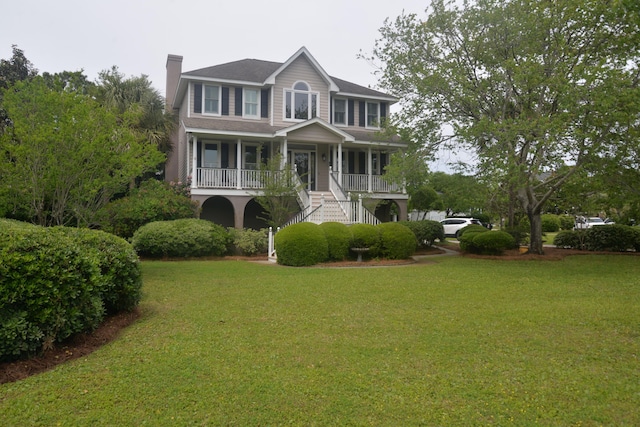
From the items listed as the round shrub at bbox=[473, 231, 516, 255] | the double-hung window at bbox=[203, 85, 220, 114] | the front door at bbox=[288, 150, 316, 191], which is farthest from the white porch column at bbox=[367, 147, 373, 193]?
the double-hung window at bbox=[203, 85, 220, 114]

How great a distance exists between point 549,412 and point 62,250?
→ 16.9ft

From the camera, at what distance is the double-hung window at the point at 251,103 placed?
69.4 ft

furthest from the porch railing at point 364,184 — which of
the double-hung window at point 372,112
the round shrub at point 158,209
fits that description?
the round shrub at point 158,209

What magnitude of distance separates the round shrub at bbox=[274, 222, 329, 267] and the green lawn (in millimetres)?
4867

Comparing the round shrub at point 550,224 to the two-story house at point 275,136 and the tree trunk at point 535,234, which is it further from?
the tree trunk at point 535,234

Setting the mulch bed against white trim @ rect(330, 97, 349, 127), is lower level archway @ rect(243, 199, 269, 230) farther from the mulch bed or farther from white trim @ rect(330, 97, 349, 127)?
the mulch bed

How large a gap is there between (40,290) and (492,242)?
51.0 feet

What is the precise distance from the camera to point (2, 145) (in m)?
9.46

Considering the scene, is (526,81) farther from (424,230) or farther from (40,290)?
(40,290)

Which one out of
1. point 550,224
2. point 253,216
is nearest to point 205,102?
point 253,216

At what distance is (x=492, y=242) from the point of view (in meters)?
17.0

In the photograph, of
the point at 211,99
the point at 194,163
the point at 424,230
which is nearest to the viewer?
the point at 194,163

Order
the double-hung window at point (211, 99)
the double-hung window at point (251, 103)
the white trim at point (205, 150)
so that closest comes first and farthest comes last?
the double-hung window at point (211, 99), the white trim at point (205, 150), the double-hung window at point (251, 103)

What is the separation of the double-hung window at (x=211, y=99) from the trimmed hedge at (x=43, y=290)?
15656mm
